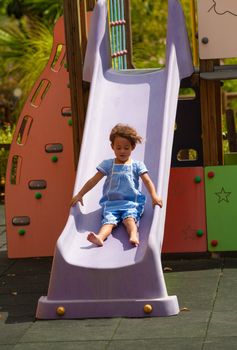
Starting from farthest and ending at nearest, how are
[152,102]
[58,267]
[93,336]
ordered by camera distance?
[152,102]
[58,267]
[93,336]

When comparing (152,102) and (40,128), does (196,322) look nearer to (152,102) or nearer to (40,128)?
(152,102)

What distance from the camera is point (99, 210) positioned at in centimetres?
893

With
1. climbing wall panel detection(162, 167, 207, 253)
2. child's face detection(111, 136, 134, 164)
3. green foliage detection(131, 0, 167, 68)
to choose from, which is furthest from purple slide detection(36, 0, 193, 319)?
green foliage detection(131, 0, 167, 68)

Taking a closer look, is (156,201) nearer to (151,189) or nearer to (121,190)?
(151,189)

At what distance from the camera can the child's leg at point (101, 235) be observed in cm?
833

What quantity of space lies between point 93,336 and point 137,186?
1962mm

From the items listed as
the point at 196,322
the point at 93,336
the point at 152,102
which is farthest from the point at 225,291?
the point at 152,102

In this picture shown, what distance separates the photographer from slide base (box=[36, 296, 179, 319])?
7.73 metres

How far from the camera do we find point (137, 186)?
8.88m

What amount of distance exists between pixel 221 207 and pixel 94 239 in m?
2.02

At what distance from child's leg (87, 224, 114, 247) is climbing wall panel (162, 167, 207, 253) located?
5.35 ft

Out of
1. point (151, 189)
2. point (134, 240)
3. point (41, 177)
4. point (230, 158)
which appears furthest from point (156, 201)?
point (230, 158)

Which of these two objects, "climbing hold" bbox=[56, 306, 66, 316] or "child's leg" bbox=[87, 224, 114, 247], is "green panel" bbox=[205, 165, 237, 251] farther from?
"climbing hold" bbox=[56, 306, 66, 316]

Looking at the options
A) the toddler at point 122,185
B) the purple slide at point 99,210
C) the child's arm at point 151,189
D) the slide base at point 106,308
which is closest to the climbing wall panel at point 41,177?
the purple slide at point 99,210
